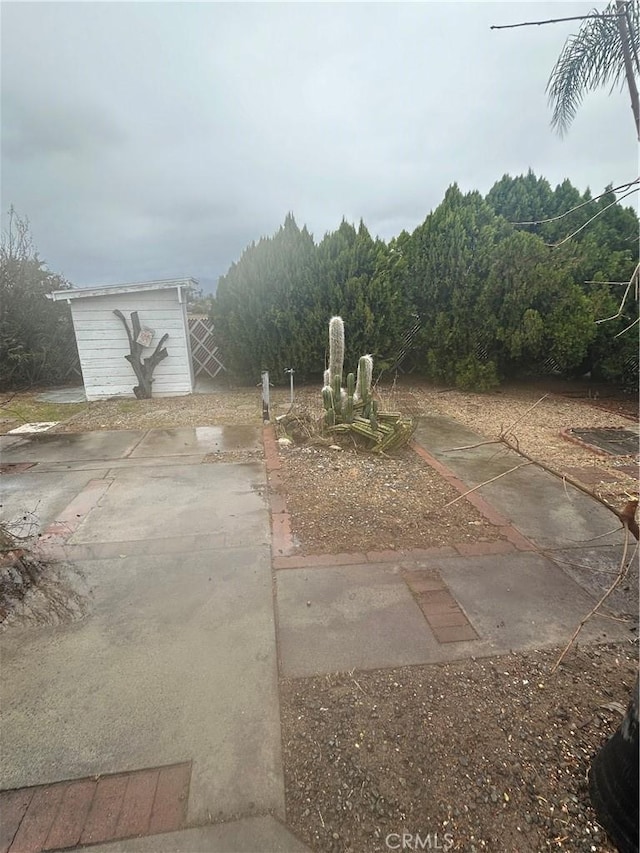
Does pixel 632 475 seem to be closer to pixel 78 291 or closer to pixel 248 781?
pixel 248 781

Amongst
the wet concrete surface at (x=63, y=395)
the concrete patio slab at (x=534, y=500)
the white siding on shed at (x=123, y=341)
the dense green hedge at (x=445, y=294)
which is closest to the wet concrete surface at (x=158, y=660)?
the concrete patio slab at (x=534, y=500)

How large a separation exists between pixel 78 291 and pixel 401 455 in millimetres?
6790

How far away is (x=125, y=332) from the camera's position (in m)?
8.23

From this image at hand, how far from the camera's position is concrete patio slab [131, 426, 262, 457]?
5109 millimetres

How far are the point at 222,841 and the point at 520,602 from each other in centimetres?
186

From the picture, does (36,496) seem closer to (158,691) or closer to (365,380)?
(158,691)

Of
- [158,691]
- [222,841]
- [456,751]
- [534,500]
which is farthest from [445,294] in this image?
[222,841]

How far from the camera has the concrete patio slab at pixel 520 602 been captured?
214 cm

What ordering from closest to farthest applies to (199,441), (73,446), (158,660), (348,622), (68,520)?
1. (158,660)
2. (348,622)
3. (68,520)
4. (73,446)
5. (199,441)

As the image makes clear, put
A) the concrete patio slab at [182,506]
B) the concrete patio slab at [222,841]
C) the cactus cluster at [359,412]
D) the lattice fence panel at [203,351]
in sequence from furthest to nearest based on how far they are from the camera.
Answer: the lattice fence panel at [203,351]
the cactus cluster at [359,412]
the concrete patio slab at [182,506]
the concrete patio slab at [222,841]

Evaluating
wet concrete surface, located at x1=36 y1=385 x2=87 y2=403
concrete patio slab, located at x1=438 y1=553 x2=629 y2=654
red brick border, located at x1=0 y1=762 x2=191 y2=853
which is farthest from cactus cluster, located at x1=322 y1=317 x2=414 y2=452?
wet concrete surface, located at x1=36 y1=385 x2=87 y2=403

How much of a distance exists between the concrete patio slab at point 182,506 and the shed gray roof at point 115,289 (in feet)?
15.4

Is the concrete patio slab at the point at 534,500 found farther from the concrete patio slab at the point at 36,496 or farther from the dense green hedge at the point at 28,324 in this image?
the dense green hedge at the point at 28,324

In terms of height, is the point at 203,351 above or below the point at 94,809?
above
